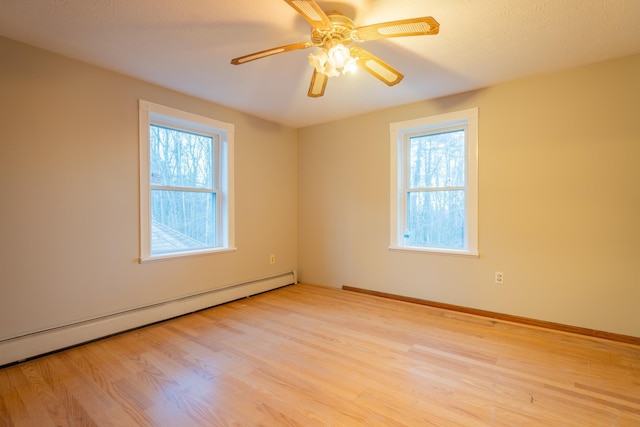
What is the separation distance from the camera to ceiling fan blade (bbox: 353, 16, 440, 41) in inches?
58.5

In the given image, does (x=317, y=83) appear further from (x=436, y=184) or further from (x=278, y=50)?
(x=436, y=184)

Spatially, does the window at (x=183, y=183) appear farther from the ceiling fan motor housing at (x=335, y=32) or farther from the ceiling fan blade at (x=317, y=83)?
the ceiling fan motor housing at (x=335, y=32)

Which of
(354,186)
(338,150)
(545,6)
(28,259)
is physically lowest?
(28,259)

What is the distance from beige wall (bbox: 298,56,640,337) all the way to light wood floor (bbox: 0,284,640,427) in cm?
37

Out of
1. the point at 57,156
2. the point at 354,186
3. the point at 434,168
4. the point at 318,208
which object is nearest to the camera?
the point at 57,156

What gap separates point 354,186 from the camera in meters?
3.97

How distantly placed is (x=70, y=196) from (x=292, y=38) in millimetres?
2134

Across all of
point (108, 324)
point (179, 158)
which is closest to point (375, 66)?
point (179, 158)

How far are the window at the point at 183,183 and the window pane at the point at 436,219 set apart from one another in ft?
7.16

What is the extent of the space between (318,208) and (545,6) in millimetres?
3100

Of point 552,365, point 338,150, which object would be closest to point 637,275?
point 552,365

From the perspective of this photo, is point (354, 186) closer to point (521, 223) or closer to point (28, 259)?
point (521, 223)

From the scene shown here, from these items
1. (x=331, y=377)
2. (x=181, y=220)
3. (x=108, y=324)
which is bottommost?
(x=331, y=377)

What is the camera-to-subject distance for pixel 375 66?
81.9 inches
